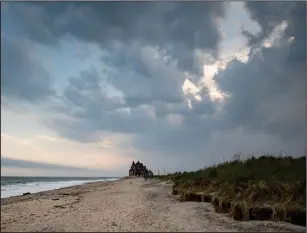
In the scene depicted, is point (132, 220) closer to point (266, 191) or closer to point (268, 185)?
point (266, 191)

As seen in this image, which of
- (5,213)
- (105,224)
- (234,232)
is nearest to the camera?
(234,232)

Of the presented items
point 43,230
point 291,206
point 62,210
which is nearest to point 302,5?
point 291,206

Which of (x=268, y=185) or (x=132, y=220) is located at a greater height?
(x=268, y=185)

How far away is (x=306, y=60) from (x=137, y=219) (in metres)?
5.87

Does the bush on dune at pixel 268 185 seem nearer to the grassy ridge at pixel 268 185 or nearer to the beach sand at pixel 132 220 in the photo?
the grassy ridge at pixel 268 185

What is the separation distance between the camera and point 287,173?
37.8 feet

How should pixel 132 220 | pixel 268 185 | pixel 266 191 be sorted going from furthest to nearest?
pixel 268 185 → pixel 266 191 → pixel 132 220

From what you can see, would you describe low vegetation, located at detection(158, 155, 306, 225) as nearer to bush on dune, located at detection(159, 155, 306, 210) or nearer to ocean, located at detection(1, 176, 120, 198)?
bush on dune, located at detection(159, 155, 306, 210)

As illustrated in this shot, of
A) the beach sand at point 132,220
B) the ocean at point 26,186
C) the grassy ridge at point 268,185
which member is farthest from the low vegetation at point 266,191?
the ocean at point 26,186

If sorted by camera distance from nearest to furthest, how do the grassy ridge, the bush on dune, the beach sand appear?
the beach sand → the grassy ridge → the bush on dune

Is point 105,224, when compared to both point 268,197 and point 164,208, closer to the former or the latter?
point 164,208

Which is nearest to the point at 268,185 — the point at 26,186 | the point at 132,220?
the point at 132,220

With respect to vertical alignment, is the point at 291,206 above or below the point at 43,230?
above

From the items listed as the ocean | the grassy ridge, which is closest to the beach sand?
the grassy ridge
